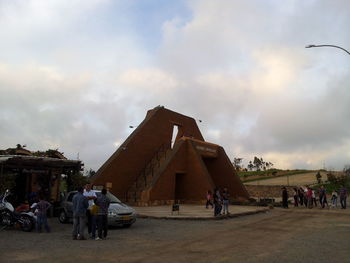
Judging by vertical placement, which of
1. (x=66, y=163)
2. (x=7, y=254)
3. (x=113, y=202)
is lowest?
(x=7, y=254)

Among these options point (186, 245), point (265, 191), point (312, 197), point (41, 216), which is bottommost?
point (186, 245)

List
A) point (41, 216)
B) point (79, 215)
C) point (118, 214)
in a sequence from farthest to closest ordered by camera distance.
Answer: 1. point (118, 214)
2. point (41, 216)
3. point (79, 215)

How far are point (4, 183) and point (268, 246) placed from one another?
10.9 meters

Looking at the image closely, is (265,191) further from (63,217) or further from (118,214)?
(118,214)

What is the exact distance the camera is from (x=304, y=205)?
29.6 metres

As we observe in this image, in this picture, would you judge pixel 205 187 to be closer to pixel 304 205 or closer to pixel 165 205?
pixel 165 205

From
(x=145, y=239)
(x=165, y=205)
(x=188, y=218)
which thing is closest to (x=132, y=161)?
(x=165, y=205)

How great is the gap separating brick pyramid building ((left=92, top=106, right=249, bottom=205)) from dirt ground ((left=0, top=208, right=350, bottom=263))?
12.2 metres

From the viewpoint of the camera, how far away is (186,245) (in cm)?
1038

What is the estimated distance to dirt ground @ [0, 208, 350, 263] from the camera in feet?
28.0

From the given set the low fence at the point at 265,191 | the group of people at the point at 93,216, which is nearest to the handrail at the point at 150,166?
the group of people at the point at 93,216

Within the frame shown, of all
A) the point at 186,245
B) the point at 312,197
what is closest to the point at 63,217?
the point at 186,245

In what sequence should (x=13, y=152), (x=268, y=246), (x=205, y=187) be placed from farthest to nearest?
1. (x=205, y=187)
2. (x=13, y=152)
3. (x=268, y=246)

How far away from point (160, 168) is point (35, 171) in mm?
11134
